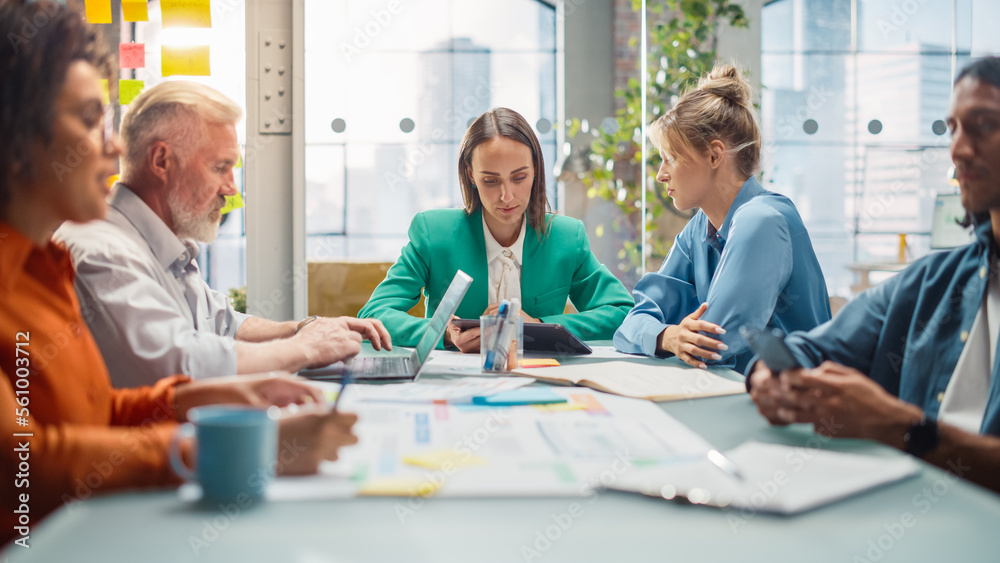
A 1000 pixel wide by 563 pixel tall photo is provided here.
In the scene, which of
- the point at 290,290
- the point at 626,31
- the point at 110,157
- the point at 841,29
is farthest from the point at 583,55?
the point at 110,157

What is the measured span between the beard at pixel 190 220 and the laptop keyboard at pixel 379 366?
44 centimetres

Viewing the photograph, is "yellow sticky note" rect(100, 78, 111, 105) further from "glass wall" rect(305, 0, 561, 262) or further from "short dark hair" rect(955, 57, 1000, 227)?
"glass wall" rect(305, 0, 561, 262)

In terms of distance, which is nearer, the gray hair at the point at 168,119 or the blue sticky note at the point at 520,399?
the blue sticky note at the point at 520,399

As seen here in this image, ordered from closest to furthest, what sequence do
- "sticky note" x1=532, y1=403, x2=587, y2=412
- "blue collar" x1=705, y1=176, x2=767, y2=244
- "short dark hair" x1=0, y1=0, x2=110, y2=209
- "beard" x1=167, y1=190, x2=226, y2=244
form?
"short dark hair" x1=0, y1=0, x2=110, y2=209 → "sticky note" x1=532, y1=403, x2=587, y2=412 → "beard" x1=167, y1=190, x2=226, y2=244 → "blue collar" x1=705, y1=176, x2=767, y2=244

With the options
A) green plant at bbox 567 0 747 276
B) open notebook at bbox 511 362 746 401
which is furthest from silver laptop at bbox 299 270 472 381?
green plant at bbox 567 0 747 276

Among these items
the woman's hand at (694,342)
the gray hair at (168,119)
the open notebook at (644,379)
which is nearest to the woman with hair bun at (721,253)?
the woman's hand at (694,342)

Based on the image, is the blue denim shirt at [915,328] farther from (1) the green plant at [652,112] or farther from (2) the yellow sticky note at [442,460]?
(1) the green plant at [652,112]

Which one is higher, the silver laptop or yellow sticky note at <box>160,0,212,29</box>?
yellow sticky note at <box>160,0,212,29</box>

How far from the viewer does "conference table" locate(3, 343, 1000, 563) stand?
1.96 ft

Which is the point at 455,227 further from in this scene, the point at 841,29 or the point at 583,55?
the point at 841,29

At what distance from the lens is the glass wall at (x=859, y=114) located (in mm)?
6387

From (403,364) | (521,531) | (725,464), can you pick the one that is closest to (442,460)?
(521,531)

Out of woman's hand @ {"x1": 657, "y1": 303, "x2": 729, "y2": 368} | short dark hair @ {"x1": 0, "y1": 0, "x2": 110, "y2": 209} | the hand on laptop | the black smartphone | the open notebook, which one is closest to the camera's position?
short dark hair @ {"x1": 0, "y1": 0, "x2": 110, "y2": 209}

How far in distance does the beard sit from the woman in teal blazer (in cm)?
64
